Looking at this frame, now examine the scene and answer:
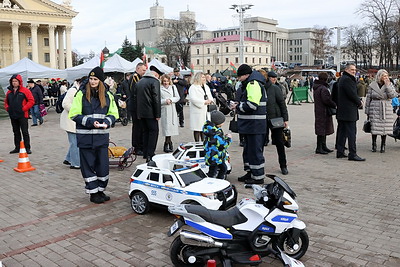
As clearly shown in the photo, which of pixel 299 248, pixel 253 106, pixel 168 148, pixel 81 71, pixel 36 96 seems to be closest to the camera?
pixel 299 248

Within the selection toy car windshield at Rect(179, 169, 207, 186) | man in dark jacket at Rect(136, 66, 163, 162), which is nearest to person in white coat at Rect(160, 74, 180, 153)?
man in dark jacket at Rect(136, 66, 163, 162)

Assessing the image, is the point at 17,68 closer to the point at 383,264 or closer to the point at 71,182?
the point at 71,182

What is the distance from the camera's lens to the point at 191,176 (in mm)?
5566

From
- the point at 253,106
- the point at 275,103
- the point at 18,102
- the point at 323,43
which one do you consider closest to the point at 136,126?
the point at 18,102

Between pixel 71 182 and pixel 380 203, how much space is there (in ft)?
17.8

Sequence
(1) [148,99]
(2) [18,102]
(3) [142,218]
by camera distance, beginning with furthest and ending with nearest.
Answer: (2) [18,102], (1) [148,99], (3) [142,218]

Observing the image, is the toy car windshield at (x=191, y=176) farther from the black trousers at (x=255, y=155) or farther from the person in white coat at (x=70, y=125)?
the person in white coat at (x=70, y=125)

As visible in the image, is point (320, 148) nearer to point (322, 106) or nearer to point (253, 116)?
point (322, 106)

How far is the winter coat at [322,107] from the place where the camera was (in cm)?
957

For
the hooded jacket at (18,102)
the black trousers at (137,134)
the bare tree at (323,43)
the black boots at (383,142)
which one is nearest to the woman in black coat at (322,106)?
the black boots at (383,142)

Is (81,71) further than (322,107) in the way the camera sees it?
Yes

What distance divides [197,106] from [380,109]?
4.49 meters

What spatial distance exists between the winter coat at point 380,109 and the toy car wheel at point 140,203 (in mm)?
6640

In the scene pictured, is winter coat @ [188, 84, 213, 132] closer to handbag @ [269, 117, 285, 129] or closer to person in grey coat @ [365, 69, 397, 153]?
handbag @ [269, 117, 285, 129]
